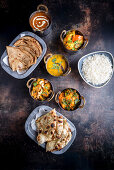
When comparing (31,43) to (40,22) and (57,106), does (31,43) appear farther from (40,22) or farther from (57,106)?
(57,106)

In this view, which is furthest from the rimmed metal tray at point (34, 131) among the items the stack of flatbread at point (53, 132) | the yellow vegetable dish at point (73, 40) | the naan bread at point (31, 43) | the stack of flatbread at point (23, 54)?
the yellow vegetable dish at point (73, 40)

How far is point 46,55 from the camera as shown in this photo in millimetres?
2979

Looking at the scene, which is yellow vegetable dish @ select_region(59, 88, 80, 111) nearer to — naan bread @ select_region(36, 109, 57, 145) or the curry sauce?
naan bread @ select_region(36, 109, 57, 145)

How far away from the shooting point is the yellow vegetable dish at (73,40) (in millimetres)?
2967

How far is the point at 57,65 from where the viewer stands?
3004 millimetres

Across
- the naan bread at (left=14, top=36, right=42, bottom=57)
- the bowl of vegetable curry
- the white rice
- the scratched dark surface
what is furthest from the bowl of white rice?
the naan bread at (left=14, top=36, right=42, bottom=57)

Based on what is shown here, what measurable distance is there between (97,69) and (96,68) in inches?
1.0

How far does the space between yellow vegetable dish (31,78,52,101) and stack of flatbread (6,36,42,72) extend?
0.35 metres

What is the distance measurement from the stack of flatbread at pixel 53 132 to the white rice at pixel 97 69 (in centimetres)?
93

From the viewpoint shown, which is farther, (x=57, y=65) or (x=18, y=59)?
(x=57, y=65)

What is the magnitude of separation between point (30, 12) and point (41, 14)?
358 mm

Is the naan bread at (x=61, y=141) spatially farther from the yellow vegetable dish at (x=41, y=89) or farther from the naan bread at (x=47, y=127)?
the yellow vegetable dish at (x=41, y=89)

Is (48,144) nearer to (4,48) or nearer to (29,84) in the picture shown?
(29,84)

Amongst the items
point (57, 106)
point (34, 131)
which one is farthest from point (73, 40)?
point (34, 131)
